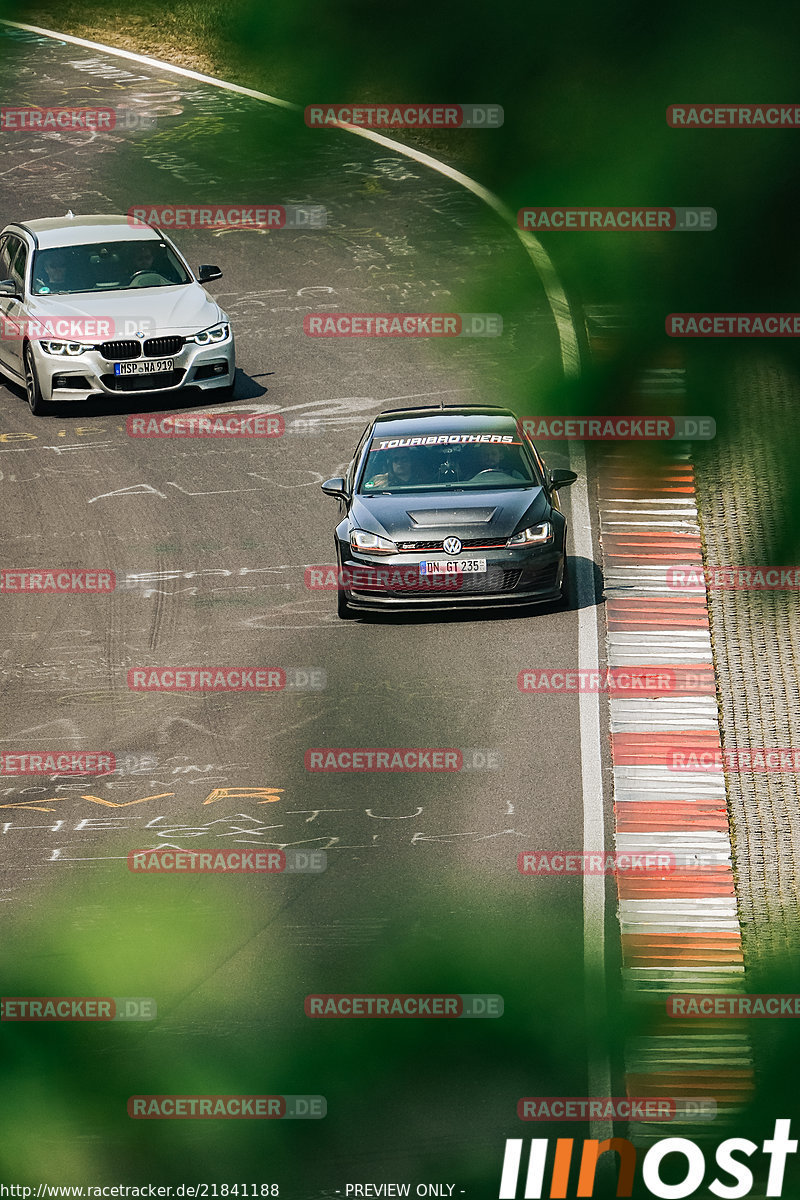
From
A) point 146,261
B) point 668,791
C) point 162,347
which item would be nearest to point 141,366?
point 162,347

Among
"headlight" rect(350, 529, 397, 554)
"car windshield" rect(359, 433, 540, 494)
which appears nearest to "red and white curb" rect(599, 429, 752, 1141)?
"car windshield" rect(359, 433, 540, 494)

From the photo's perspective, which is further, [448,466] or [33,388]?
[33,388]

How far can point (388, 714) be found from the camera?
49.5ft

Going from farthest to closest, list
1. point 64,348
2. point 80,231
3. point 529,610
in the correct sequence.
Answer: point 80,231
point 64,348
point 529,610

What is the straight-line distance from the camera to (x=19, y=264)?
20578 mm

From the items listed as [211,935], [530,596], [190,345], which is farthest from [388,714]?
[211,935]

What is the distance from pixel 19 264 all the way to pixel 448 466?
7.22 m

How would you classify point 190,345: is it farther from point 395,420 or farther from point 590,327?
point 590,327

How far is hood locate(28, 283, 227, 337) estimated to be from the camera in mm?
19562

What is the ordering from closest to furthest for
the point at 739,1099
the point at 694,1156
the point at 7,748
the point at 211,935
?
1. the point at 739,1099
2. the point at 694,1156
3. the point at 211,935
4. the point at 7,748

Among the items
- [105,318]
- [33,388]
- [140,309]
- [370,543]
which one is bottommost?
[370,543]

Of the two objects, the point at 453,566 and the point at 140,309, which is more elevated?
the point at 140,309

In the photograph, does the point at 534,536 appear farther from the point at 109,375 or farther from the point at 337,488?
the point at 109,375

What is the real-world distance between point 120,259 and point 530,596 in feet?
25.0
